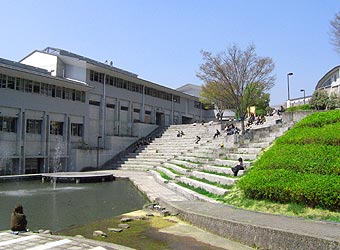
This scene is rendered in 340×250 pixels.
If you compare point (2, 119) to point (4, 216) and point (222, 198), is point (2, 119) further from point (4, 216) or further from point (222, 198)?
point (222, 198)

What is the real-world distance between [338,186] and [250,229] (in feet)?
8.91

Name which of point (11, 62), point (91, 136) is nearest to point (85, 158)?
point (91, 136)

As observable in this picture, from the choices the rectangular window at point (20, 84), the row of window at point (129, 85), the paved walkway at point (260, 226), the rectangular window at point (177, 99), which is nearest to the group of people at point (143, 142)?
the row of window at point (129, 85)

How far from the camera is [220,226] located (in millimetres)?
8422

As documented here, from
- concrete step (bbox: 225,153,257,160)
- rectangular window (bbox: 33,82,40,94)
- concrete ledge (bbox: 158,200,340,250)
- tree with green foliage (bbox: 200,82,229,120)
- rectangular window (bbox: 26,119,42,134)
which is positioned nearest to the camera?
concrete ledge (bbox: 158,200,340,250)

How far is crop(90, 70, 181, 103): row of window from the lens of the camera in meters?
36.4

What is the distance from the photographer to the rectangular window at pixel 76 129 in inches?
1292

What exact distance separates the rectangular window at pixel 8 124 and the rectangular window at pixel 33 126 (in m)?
1.10

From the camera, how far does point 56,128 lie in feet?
103

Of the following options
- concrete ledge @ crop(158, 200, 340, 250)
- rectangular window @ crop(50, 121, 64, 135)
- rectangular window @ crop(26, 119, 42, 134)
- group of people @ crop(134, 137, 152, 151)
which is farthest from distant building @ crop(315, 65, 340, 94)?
concrete ledge @ crop(158, 200, 340, 250)

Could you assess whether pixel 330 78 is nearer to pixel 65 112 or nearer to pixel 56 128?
pixel 65 112

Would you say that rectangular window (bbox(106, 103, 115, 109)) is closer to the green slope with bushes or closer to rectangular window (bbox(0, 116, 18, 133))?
rectangular window (bbox(0, 116, 18, 133))

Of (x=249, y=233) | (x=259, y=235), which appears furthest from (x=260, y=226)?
(x=249, y=233)

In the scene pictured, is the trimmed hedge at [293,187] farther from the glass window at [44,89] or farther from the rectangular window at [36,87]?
the glass window at [44,89]
